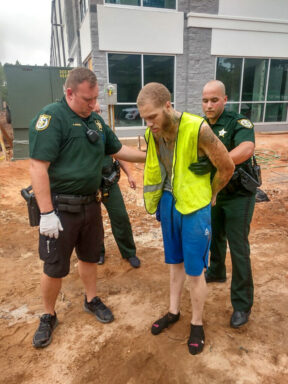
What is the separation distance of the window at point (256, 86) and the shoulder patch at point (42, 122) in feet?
34.7

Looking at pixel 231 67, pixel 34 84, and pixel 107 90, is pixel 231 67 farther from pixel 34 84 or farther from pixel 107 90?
pixel 34 84

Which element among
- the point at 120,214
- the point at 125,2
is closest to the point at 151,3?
the point at 125,2

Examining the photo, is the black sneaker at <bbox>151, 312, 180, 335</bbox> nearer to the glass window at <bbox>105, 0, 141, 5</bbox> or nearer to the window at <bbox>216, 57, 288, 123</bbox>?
the glass window at <bbox>105, 0, 141, 5</bbox>

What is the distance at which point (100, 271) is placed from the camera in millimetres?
3336

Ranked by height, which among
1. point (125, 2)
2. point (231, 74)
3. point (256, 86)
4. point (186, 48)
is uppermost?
point (125, 2)

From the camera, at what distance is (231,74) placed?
11.2 metres

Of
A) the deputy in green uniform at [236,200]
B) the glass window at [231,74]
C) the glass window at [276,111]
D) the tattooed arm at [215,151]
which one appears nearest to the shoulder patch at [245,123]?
the deputy in green uniform at [236,200]

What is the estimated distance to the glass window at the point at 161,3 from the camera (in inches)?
374

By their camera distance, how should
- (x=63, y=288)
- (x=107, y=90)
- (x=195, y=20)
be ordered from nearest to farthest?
(x=63, y=288), (x=107, y=90), (x=195, y=20)

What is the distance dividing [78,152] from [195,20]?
10044 millimetres

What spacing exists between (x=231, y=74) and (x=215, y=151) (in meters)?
10.8

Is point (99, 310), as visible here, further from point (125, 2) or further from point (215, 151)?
point (125, 2)

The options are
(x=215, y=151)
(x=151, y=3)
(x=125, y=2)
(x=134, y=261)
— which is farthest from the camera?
(x=151, y=3)

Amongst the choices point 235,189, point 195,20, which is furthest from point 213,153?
point 195,20
